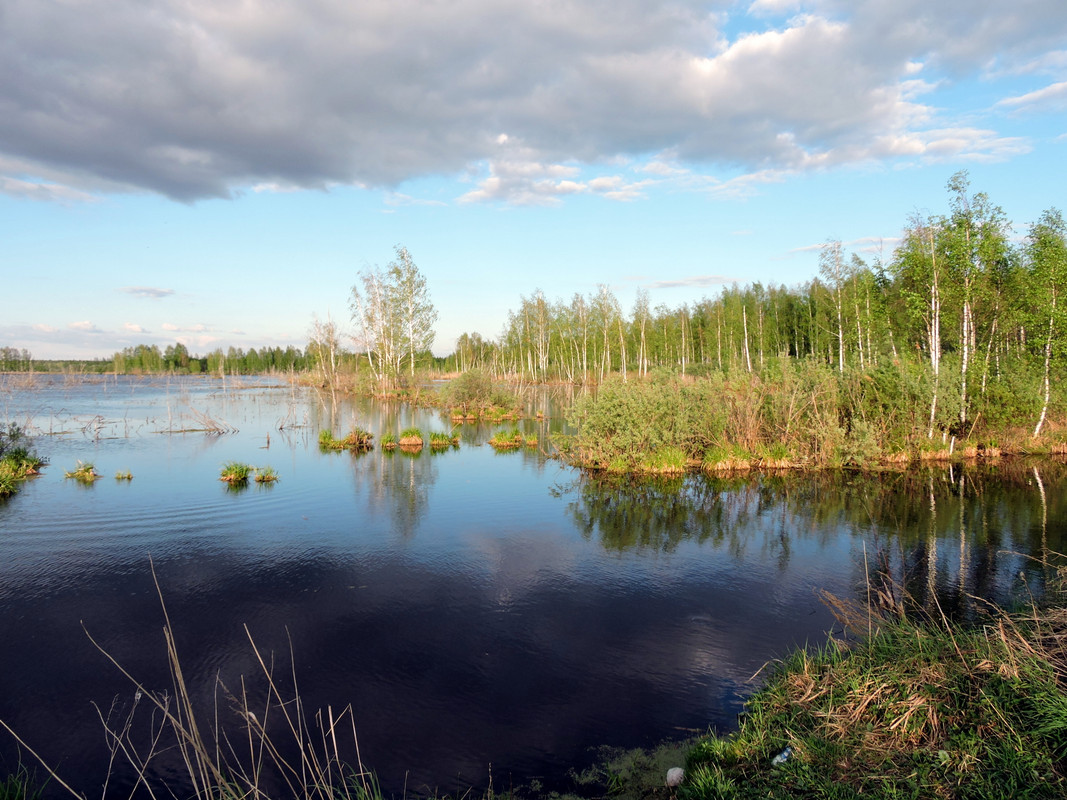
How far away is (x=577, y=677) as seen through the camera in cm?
754

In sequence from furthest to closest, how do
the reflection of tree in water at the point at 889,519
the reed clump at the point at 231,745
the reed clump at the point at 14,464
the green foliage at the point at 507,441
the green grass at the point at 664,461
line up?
1. the green foliage at the point at 507,441
2. the green grass at the point at 664,461
3. the reed clump at the point at 14,464
4. the reflection of tree in water at the point at 889,519
5. the reed clump at the point at 231,745

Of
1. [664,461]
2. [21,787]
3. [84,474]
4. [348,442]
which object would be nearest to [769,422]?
[664,461]

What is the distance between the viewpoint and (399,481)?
1944cm

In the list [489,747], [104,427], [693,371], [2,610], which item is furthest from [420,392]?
[489,747]

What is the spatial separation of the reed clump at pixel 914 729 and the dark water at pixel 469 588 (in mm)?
1064

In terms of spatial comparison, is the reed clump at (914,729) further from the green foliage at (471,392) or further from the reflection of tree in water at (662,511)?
the green foliage at (471,392)

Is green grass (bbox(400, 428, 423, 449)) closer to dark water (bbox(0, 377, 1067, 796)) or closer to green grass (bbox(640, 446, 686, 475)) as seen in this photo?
dark water (bbox(0, 377, 1067, 796))

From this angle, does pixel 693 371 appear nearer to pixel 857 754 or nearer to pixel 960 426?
pixel 960 426

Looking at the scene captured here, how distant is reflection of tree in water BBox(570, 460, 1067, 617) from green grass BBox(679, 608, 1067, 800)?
381 centimetres

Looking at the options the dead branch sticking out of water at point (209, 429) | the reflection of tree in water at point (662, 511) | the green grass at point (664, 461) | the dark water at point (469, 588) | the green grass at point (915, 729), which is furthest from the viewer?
the dead branch sticking out of water at point (209, 429)

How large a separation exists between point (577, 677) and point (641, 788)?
2.09 metres

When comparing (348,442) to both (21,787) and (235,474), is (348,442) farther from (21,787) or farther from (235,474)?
(21,787)

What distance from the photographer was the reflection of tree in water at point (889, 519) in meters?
11.0

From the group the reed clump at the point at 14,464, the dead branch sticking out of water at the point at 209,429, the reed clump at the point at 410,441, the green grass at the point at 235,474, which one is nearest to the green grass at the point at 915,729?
the green grass at the point at 235,474
